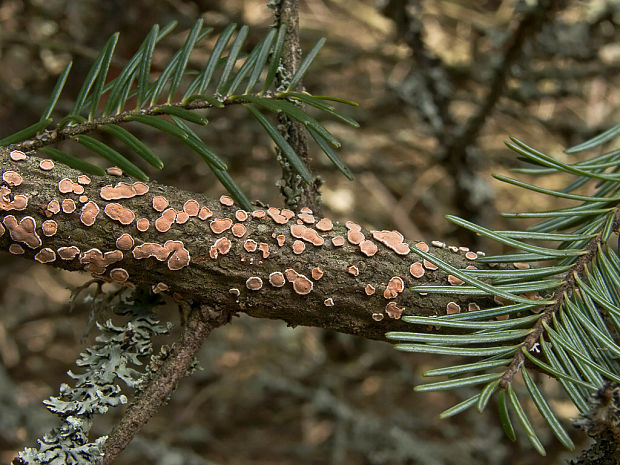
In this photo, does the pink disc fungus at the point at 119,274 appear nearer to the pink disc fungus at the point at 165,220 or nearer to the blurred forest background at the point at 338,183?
the pink disc fungus at the point at 165,220

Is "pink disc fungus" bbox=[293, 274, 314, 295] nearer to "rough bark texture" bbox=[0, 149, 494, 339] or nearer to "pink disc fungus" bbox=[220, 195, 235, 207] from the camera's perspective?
"rough bark texture" bbox=[0, 149, 494, 339]

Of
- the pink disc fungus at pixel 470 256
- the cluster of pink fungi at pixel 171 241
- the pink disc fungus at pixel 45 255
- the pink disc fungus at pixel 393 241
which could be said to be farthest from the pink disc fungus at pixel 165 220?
the pink disc fungus at pixel 470 256

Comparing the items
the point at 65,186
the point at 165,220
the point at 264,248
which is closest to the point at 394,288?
the point at 264,248

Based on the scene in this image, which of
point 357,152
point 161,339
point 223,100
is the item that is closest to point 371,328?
point 223,100

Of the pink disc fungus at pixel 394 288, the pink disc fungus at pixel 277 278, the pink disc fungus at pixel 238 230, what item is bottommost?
the pink disc fungus at pixel 394 288

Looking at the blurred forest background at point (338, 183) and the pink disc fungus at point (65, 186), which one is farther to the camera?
the blurred forest background at point (338, 183)

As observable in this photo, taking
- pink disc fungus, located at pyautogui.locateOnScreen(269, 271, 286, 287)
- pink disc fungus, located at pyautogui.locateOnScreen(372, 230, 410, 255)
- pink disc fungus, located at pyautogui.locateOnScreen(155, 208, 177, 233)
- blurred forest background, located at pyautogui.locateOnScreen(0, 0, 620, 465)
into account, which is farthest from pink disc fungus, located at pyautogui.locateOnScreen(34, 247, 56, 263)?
blurred forest background, located at pyautogui.locateOnScreen(0, 0, 620, 465)
